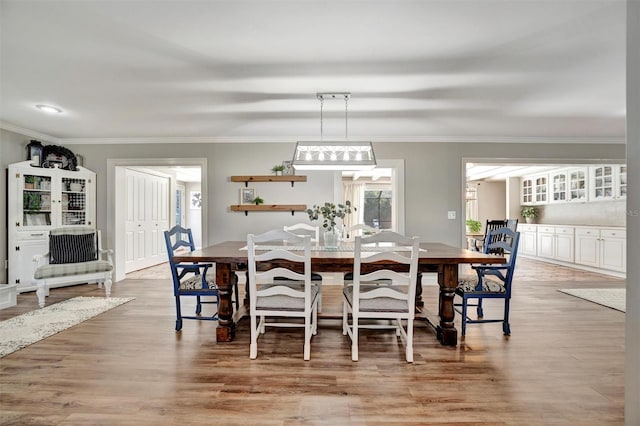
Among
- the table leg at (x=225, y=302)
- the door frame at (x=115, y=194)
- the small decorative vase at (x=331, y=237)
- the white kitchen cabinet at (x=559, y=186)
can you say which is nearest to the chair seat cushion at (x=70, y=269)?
the door frame at (x=115, y=194)

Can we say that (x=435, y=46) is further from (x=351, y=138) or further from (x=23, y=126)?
(x=23, y=126)

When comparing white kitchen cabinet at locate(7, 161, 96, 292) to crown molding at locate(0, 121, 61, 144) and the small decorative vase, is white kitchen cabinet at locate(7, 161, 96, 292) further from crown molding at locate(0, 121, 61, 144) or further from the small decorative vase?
the small decorative vase

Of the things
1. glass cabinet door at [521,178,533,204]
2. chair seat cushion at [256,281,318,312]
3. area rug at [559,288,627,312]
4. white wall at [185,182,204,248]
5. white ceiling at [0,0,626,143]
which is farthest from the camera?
white wall at [185,182,204,248]

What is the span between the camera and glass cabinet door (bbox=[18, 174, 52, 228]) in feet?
14.3

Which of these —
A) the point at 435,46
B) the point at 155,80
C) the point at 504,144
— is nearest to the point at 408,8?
the point at 435,46

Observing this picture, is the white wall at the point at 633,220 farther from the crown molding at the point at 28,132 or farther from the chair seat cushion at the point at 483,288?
the crown molding at the point at 28,132

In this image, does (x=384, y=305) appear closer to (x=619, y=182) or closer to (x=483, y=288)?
(x=483, y=288)

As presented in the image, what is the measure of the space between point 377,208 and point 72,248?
688cm

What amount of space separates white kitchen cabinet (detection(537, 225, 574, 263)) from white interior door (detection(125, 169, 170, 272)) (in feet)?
28.6

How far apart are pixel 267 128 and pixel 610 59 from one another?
3616 mm

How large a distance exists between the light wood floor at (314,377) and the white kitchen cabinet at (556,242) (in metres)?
4.01

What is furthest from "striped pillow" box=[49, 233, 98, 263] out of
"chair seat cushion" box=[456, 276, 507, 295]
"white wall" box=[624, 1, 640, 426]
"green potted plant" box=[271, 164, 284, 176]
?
"white wall" box=[624, 1, 640, 426]

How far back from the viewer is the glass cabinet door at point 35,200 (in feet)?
14.3

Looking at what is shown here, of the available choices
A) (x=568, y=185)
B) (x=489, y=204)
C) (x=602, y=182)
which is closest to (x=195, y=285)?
(x=602, y=182)
